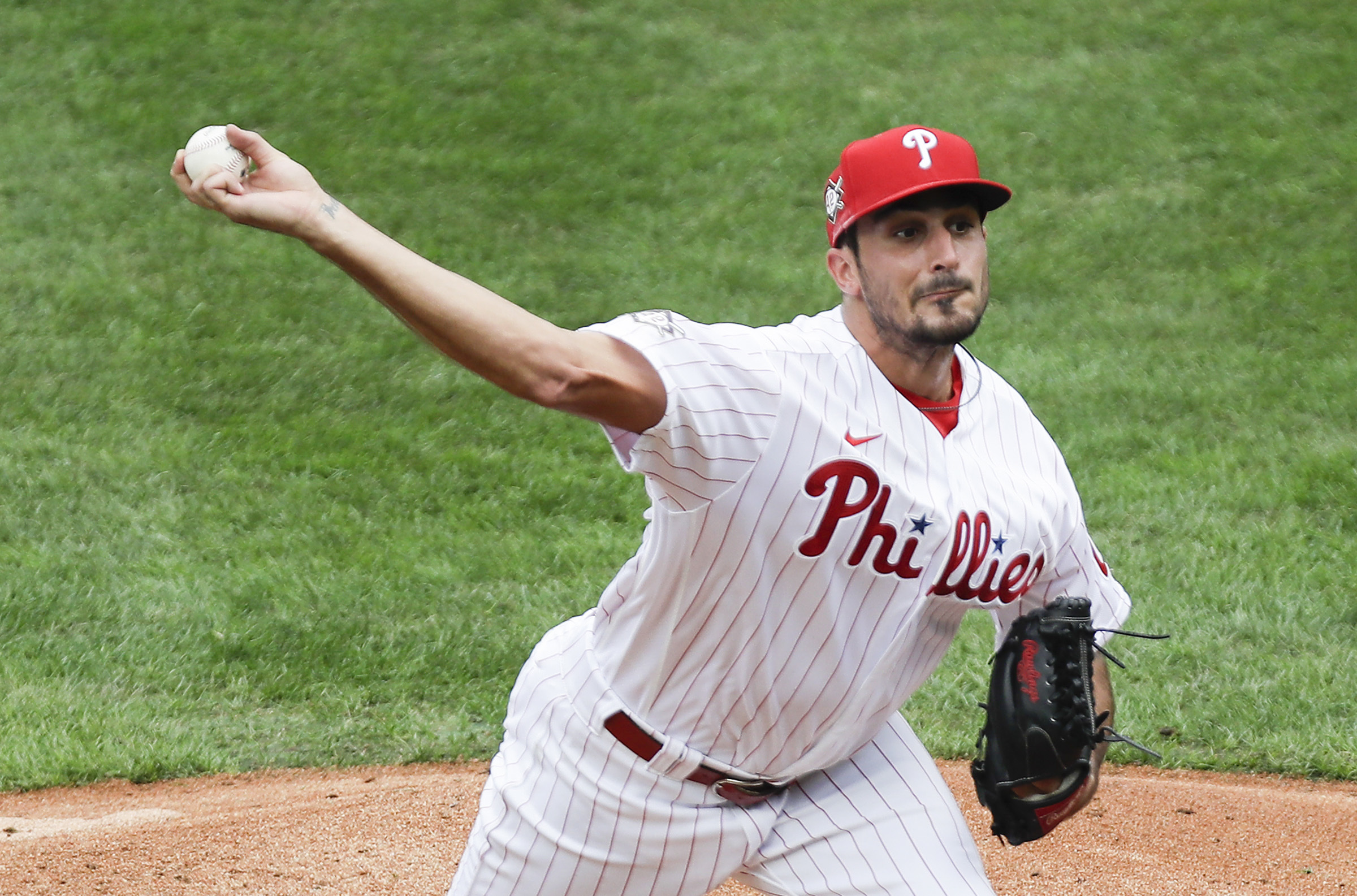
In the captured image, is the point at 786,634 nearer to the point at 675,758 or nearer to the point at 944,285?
the point at 675,758

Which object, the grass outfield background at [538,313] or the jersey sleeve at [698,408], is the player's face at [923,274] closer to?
the jersey sleeve at [698,408]

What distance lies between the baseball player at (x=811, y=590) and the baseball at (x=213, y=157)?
0.65 metres

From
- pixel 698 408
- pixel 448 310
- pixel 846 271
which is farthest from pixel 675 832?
pixel 448 310

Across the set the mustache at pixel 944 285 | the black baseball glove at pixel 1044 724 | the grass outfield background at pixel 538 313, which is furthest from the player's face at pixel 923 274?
the grass outfield background at pixel 538 313

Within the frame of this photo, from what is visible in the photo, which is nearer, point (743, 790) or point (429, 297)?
point (429, 297)

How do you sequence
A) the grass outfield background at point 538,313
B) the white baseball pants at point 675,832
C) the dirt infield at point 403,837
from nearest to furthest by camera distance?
the white baseball pants at point 675,832, the dirt infield at point 403,837, the grass outfield background at point 538,313

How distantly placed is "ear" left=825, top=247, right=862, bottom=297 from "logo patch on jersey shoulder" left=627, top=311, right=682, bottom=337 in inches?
21.8

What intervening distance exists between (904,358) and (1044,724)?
31.1 inches

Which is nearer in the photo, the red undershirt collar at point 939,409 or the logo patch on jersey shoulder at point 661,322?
the logo patch on jersey shoulder at point 661,322

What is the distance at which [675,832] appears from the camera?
288cm

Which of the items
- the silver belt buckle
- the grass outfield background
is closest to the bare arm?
the silver belt buckle

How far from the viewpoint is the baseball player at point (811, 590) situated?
257 cm

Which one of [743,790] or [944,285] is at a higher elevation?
[944,285]

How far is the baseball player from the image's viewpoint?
8.44ft
